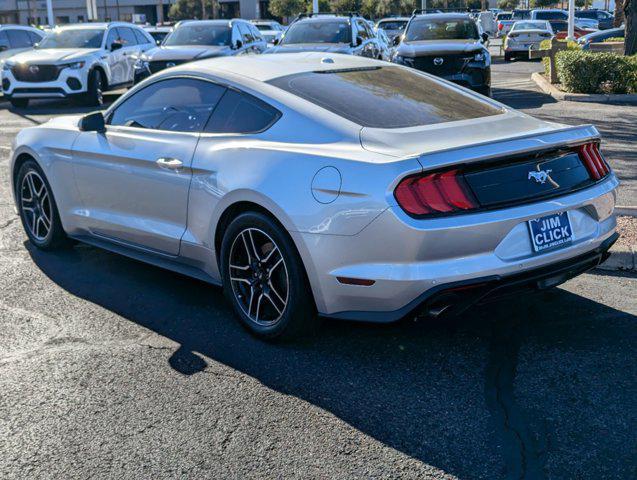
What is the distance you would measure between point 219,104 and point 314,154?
43.5 inches

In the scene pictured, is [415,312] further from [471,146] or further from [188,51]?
[188,51]

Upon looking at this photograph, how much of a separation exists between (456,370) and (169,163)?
221 cm

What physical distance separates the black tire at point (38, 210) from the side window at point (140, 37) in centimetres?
1466

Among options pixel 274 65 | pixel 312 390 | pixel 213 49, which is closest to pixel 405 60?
pixel 213 49

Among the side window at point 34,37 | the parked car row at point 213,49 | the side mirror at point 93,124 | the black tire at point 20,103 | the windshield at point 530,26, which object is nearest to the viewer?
the side mirror at point 93,124

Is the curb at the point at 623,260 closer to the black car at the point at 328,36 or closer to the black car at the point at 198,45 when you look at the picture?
the black car at the point at 328,36

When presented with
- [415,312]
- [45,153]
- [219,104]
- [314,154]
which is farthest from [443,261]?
[45,153]

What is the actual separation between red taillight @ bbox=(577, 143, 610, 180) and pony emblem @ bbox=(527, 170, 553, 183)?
1.28ft

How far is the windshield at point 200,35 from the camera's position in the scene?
733 inches

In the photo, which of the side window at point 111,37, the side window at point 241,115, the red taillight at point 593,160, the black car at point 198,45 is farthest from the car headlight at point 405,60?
the red taillight at point 593,160

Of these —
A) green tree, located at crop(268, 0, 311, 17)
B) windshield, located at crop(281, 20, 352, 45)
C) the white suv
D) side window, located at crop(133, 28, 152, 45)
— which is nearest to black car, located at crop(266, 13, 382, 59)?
windshield, located at crop(281, 20, 352, 45)

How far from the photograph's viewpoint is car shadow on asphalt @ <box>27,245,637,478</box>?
12.1 feet

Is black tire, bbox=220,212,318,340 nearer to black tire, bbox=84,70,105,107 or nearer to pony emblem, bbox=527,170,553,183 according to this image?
pony emblem, bbox=527,170,553,183

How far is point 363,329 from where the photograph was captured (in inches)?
203
